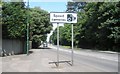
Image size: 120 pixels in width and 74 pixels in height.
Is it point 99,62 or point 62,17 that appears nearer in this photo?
point 62,17

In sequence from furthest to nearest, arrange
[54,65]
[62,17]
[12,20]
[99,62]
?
1. [12,20]
2. [99,62]
3. [54,65]
4. [62,17]

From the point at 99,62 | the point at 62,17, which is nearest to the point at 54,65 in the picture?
the point at 62,17

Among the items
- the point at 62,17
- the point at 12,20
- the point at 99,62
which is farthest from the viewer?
the point at 12,20

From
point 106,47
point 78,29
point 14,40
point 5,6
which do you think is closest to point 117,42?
point 106,47

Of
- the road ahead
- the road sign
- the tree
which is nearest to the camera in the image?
the road ahead

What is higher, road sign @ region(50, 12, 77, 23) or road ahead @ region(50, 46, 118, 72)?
road sign @ region(50, 12, 77, 23)

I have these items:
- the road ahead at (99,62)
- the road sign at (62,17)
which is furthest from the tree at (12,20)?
the road sign at (62,17)

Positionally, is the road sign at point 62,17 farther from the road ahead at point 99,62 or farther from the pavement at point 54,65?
the road ahead at point 99,62

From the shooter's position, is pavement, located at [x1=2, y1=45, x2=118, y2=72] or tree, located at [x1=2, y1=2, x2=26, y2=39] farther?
tree, located at [x1=2, y1=2, x2=26, y2=39]

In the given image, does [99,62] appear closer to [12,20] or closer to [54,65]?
[54,65]

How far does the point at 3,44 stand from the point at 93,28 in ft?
97.1

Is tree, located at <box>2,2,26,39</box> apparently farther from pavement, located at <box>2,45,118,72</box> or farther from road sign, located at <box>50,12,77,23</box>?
road sign, located at <box>50,12,77,23</box>

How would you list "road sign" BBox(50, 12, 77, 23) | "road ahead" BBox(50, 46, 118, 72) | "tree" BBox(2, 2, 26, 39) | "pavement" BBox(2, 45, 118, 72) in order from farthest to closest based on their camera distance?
"tree" BBox(2, 2, 26, 39)
"road sign" BBox(50, 12, 77, 23)
"road ahead" BBox(50, 46, 118, 72)
"pavement" BBox(2, 45, 118, 72)

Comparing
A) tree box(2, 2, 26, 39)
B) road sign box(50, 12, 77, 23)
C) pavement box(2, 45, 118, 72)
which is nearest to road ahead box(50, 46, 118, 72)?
pavement box(2, 45, 118, 72)
